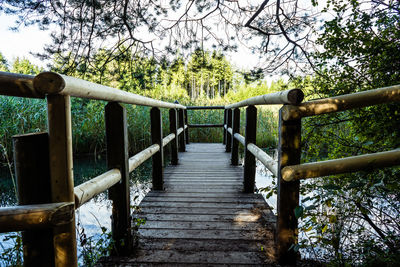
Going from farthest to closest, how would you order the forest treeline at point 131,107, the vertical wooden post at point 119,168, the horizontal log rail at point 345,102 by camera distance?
the forest treeline at point 131,107 → the vertical wooden post at point 119,168 → the horizontal log rail at point 345,102

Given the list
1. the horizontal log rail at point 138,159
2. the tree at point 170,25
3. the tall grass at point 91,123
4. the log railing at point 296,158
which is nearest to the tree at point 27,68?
the tree at point 170,25

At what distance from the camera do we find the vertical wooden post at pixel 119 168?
4.52 feet

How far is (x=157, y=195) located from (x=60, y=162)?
1.76 metres

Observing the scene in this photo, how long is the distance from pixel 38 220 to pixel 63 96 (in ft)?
1.32

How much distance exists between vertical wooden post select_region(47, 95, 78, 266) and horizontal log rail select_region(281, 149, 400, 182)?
38.7 inches

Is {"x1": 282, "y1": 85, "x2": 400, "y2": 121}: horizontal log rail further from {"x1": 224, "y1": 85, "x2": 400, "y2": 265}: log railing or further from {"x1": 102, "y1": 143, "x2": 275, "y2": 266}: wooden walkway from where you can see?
{"x1": 102, "y1": 143, "x2": 275, "y2": 266}: wooden walkway

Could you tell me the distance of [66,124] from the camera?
32.9 inches

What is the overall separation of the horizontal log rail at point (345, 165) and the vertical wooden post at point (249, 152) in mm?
1201

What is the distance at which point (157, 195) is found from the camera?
2.51m

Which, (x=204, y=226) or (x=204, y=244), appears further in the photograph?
(x=204, y=226)

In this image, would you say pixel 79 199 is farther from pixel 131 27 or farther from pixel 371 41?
pixel 131 27

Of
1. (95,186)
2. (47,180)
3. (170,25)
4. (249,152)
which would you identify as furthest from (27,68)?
(47,180)

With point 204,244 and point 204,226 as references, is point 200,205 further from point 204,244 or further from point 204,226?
point 204,244

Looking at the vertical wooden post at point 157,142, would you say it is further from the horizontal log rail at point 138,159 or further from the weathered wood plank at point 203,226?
the weathered wood plank at point 203,226
